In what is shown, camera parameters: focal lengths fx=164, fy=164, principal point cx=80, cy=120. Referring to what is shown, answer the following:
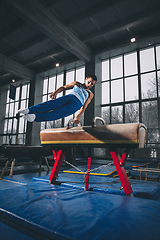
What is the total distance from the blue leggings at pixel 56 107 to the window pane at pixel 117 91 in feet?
25.2

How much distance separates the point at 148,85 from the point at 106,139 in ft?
25.9

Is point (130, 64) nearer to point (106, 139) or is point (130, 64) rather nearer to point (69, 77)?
point (69, 77)

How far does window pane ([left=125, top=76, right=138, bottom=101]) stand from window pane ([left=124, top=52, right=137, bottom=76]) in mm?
408

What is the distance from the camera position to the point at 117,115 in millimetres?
9922

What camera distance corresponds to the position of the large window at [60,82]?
11844 mm

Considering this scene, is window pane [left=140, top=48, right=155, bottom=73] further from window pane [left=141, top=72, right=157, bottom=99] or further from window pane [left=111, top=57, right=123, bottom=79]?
window pane [left=111, top=57, right=123, bottom=79]

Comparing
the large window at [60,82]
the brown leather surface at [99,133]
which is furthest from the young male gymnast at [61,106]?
the large window at [60,82]

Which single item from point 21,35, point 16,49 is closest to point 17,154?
point 21,35

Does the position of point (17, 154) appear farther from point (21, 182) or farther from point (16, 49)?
point (16, 49)

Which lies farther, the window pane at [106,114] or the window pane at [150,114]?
the window pane at [106,114]

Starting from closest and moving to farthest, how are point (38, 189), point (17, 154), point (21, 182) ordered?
point (38, 189) → point (21, 182) → point (17, 154)

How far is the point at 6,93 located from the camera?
1662 cm

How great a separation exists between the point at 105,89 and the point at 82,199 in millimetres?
9313

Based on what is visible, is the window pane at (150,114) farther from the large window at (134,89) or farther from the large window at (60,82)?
the large window at (60,82)
